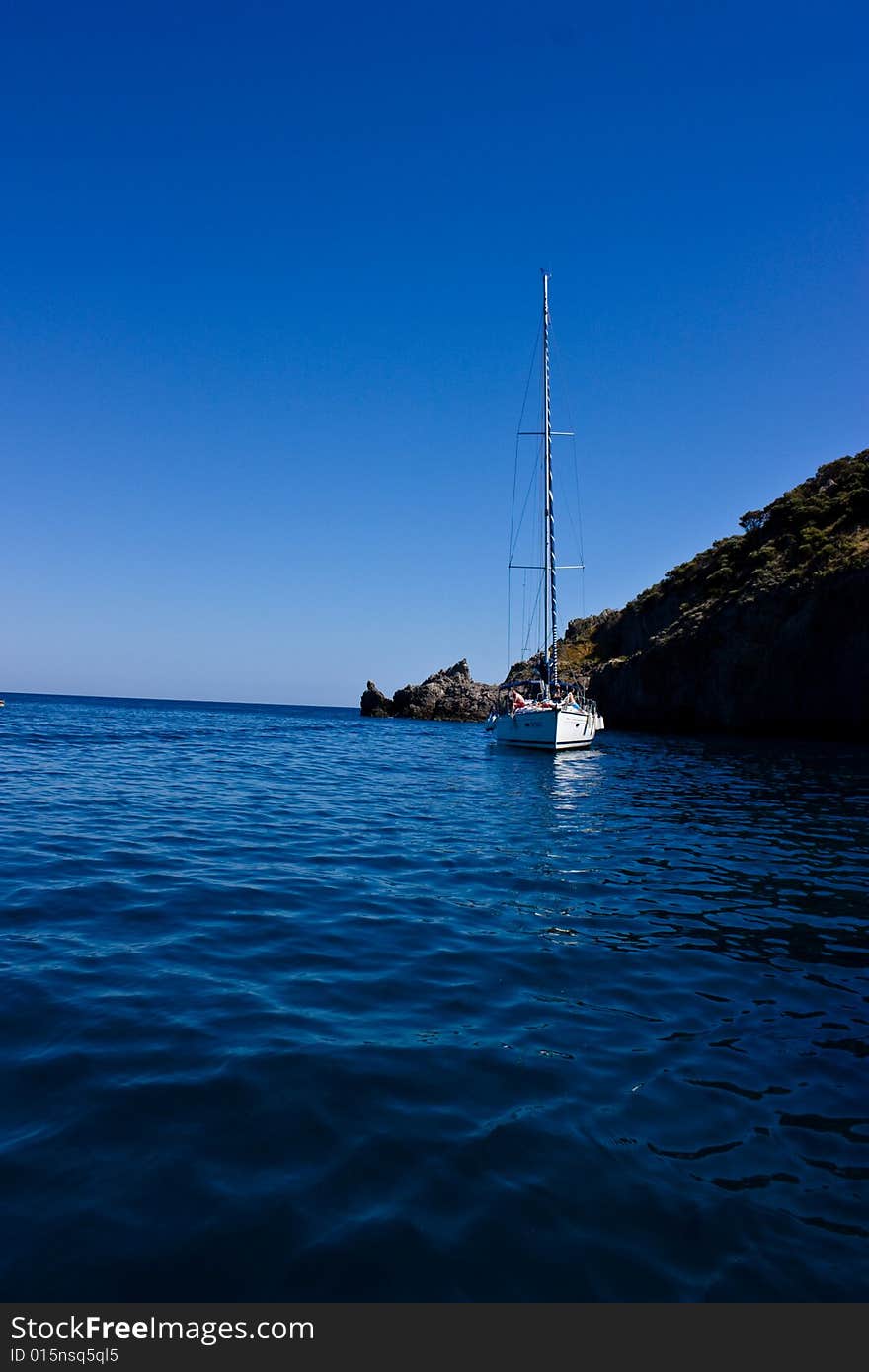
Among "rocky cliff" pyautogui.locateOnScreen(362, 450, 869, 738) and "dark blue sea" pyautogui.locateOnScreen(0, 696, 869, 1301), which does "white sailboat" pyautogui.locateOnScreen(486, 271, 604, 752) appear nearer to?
"rocky cliff" pyautogui.locateOnScreen(362, 450, 869, 738)

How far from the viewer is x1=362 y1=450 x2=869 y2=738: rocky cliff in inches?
1807

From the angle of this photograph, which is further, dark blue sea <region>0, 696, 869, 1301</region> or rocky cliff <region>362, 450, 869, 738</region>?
rocky cliff <region>362, 450, 869, 738</region>

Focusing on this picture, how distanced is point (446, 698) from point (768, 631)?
54.9 metres

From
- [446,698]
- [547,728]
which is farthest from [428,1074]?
[446,698]

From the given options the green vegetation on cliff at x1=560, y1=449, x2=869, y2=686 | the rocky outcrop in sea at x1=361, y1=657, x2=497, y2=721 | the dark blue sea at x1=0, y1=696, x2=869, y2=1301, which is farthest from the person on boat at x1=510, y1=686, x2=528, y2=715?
the rocky outcrop in sea at x1=361, y1=657, x2=497, y2=721

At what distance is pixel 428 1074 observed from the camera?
195 inches

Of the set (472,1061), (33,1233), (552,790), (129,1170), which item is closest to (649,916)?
(472,1061)

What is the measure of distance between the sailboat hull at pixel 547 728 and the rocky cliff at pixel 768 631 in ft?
61.6

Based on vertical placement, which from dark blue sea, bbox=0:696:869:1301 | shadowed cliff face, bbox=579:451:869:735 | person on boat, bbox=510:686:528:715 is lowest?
dark blue sea, bbox=0:696:869:1301

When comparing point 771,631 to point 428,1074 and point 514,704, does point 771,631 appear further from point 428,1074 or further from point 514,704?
point 428,1074

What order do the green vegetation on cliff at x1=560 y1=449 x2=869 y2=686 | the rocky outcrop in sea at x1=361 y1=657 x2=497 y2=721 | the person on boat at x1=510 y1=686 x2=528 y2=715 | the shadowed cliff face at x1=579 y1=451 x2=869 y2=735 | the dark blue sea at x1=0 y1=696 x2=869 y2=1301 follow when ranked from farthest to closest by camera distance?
the rocky outcrop in sea at x1=361 y1=657 x2=497 y2=721
the green vegetation on cliff at x1=560 y1=449 x2=869 y2=686
the shadowed cliff face at x1=579 y1=451 x2=869 y2=735
the person on boat at x1=510 y1=686 x2=528 y2=715
the dark blue sea at x1=0 y1=696 x2=869 y2=1301

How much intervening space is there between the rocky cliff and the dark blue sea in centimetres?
3952

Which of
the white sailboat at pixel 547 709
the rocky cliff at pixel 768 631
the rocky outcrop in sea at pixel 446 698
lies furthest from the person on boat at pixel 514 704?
the rocky outcrop in sea at pixel 446 698

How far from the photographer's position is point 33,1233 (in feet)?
10.8
